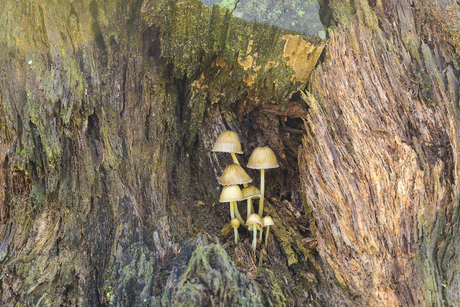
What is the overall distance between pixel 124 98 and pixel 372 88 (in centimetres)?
279

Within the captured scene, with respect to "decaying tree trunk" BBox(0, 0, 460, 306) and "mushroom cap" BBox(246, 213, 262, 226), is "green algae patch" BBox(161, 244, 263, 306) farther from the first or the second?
"mushroom cap" BBox(246, 213, 262, 226)

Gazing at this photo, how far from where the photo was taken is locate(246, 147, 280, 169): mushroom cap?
3691 millimetres

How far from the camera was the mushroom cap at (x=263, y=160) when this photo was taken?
369 centimetres

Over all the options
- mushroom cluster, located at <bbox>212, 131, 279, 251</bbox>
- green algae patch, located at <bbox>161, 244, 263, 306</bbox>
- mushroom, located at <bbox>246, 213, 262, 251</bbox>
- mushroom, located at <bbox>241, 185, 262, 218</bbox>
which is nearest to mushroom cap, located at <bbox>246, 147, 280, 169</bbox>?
mushroom cluster, located at <bbox>212, 131, 279, 251</bbox>

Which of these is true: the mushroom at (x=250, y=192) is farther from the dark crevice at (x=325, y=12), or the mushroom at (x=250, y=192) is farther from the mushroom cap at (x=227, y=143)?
the dark crevice at (x=325, y=12)

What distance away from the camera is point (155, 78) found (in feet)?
11.9

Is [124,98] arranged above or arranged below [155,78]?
below

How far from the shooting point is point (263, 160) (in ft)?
12.1

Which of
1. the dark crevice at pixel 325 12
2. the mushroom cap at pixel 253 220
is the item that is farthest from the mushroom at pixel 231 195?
the dark crevice at pixel 325 12

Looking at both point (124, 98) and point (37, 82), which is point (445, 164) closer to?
point (124, 98)

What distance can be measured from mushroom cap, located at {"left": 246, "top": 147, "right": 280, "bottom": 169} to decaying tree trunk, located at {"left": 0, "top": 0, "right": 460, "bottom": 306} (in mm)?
387

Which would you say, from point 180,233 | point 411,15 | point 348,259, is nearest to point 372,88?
point 411,15

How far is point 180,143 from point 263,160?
1.13 metres

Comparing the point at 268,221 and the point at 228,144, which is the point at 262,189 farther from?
the point at 228,144
